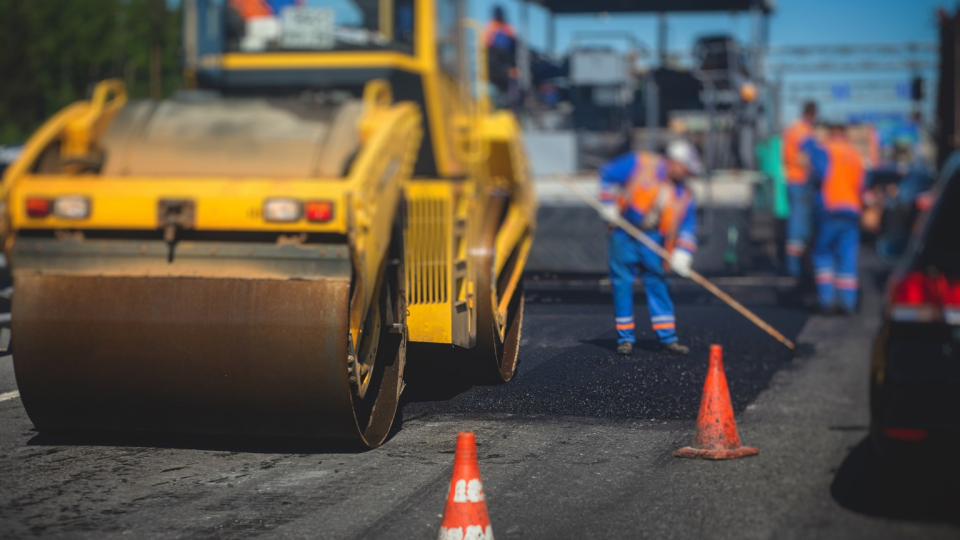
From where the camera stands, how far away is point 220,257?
5.70 m

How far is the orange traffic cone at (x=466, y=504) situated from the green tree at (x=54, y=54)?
1772 inches

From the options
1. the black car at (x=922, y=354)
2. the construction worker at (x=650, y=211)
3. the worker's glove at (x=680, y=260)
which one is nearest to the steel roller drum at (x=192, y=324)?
the black car at (x=922, y=354)

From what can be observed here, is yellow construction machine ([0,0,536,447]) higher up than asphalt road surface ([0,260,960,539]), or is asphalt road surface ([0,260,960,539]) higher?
yellow construction machine ([0,0,536,447])

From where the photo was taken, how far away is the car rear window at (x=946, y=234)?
5.14 meters

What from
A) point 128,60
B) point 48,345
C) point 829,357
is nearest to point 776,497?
point 48,345

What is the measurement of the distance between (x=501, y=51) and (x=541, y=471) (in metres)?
10.9

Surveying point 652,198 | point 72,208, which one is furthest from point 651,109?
point 72,208

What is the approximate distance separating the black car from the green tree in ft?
147

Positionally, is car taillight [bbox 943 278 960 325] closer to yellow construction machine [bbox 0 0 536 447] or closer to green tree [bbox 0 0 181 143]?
yellow construction machine [bbox 0 0 536 447]

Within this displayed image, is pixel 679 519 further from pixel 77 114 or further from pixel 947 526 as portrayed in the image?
pixel 77 114

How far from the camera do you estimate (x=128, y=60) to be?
5016 centimetres

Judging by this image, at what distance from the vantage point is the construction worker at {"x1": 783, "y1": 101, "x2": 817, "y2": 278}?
1497cm

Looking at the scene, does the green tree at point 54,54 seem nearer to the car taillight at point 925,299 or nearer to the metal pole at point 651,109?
the metal pole at point 651,109

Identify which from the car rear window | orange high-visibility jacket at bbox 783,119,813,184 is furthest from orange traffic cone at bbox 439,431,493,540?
orange high-visibility jacket at bbox 783,119,813,184
